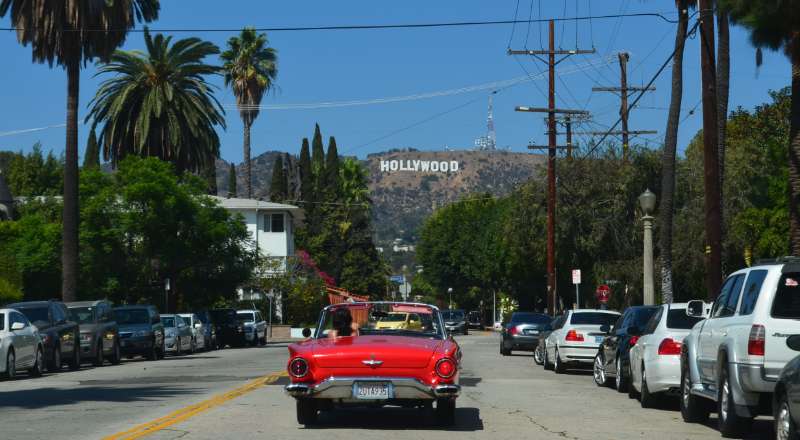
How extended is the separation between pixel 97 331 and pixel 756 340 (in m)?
24.2

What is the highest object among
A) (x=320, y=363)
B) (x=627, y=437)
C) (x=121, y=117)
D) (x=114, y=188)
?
(x=121, y=117)

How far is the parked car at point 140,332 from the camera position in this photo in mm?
37406

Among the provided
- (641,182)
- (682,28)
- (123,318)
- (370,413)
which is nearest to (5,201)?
(123,318)

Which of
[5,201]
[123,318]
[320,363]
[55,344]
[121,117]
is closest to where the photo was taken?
[320,363]

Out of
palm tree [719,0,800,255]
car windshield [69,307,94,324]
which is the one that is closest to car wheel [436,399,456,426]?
palm tree [719,0,800,255]

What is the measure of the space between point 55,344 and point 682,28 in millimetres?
18577

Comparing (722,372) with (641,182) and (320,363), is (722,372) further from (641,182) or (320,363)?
(641,182)

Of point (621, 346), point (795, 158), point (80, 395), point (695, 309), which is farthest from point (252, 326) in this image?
point (695, 309)

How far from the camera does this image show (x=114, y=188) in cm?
5084

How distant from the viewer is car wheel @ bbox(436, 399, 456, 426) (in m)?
14.2

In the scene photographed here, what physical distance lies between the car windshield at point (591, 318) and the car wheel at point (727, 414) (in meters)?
14.7

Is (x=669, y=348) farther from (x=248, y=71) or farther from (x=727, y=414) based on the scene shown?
(x=248, y=71)

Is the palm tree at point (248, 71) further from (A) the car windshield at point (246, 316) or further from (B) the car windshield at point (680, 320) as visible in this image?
(B) the car windshield at point (680, 320)

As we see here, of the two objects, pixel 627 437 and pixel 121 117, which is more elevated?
pixel 121 117
